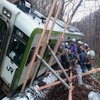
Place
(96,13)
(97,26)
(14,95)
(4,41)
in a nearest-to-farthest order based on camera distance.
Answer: (4,41) < (14,95) < (97,26) < (96,13)

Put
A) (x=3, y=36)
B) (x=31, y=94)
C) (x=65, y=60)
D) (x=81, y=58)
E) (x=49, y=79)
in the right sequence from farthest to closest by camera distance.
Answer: (x=65, y=60) < (x=49, y=79) < (x=81, y=58) < (x=31, y=94) < (x=3, y=36)

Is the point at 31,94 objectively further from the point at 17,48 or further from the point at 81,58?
the point at 81,58

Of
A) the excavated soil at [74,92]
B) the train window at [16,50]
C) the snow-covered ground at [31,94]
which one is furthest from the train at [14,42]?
the excavated soil at [74,92]

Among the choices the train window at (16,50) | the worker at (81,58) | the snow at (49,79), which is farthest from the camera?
the snow at (49,79)

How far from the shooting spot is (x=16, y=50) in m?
7.66

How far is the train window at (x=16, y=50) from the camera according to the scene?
7.56 meters

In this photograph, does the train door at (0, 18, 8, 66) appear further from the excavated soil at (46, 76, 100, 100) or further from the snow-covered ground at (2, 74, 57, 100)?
the excavated soil at (46, 76, 100, 100)

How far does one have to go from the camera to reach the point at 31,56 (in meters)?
8.02

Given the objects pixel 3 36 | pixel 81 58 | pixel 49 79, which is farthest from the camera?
pixel 49 79

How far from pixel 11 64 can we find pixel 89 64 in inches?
156

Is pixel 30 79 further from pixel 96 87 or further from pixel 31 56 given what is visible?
pixel 96 87

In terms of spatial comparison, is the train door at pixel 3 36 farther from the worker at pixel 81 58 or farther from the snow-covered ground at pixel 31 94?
the worker at pixel 81 58

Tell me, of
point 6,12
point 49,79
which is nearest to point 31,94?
point 49,79

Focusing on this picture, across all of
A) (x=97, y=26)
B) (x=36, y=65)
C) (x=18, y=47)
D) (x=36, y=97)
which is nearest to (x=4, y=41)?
(x=18, y=47)
